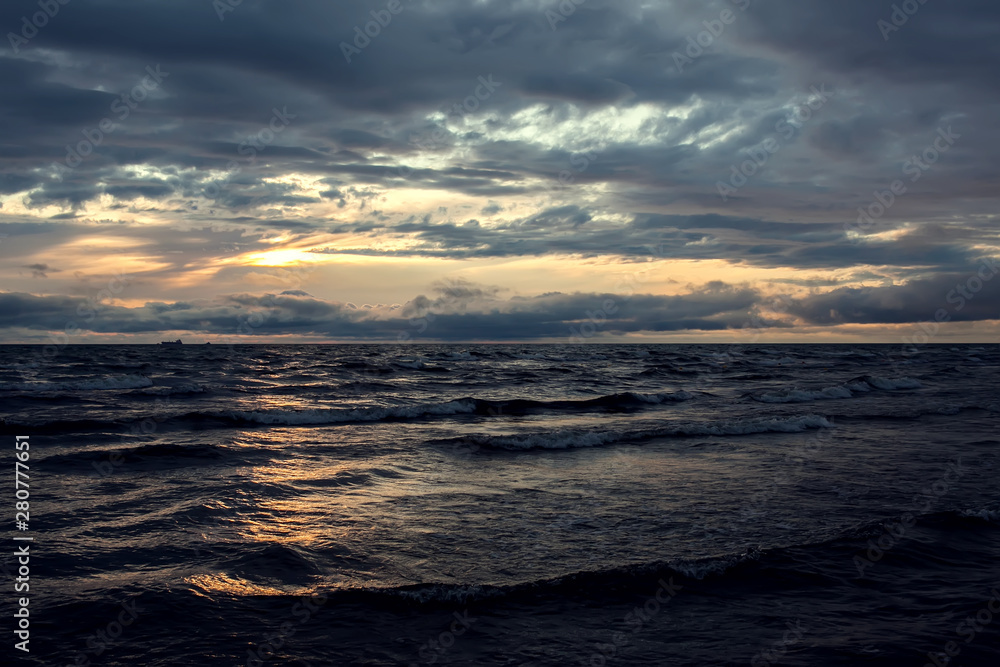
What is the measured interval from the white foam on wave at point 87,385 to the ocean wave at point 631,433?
81.8 feet

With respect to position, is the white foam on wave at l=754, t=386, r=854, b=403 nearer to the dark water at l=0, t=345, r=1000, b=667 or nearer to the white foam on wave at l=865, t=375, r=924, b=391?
the white foam on wave at l=865, t=375, r=924, b=391

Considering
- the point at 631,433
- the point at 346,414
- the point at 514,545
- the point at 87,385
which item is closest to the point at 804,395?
the point at 631,433

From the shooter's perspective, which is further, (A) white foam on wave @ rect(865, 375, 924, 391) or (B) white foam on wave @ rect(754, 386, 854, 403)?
(A) white foam on wave @ rect(865, 375, 924, 391)

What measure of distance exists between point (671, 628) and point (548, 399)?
25763 millimetres

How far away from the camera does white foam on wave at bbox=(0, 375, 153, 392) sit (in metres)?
31.8

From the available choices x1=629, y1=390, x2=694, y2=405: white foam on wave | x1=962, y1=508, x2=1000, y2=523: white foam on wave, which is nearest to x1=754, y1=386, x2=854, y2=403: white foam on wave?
x1=629, y1=390, x2=694, y2=405: white foam on wave

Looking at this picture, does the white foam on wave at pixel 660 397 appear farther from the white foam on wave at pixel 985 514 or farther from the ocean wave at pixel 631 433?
the white foam on wave at pixel 985 514

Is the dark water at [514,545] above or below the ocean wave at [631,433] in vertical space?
above

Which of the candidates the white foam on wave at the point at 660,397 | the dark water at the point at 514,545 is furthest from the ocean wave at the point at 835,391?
the dark water at the point at 514,545

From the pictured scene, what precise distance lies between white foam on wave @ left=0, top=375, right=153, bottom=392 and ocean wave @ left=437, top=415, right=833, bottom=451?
81.8ft

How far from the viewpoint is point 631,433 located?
19734 millimetres

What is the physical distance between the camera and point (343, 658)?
5.79 metres

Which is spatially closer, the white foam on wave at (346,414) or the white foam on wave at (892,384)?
the white foam on wave at (346,414)

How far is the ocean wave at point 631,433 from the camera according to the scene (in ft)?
59.6
